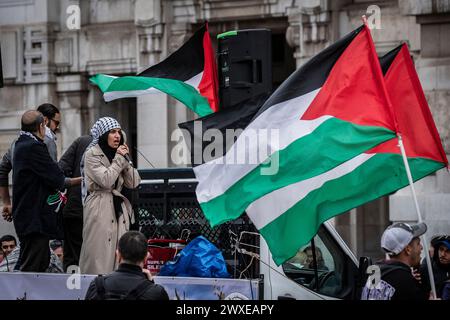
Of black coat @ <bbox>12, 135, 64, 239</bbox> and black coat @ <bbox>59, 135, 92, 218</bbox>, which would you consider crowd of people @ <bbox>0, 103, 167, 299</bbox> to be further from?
black coat @ <bbox>59, 135, 92, 218</bbox>

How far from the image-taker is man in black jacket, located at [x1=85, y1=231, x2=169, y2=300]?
315 inches

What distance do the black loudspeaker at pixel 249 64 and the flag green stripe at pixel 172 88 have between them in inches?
18.4

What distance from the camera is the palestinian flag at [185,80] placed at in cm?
1224

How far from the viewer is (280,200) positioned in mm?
8914

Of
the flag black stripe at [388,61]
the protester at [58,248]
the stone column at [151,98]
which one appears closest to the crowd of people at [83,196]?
the protester at [58,248]

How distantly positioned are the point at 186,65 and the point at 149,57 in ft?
29.0

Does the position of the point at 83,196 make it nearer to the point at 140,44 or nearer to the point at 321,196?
the point at 321,196

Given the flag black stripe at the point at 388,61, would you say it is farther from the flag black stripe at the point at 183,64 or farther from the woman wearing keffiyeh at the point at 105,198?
the flag black stripe at the point at 183,64

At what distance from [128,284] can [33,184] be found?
2.63 m

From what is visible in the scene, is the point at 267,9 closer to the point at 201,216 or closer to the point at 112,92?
the point at 112,92

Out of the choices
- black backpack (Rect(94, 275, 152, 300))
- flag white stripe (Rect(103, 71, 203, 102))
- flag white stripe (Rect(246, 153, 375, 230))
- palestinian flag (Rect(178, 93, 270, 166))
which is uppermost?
flag white stripe (Rect(103, 71, 203, 102))

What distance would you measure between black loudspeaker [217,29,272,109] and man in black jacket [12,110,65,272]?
2035mm

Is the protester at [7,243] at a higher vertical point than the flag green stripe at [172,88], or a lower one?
lower

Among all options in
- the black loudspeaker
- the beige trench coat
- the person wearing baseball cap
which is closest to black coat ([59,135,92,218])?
the beige trench coat
